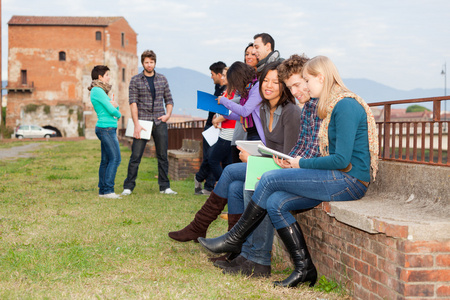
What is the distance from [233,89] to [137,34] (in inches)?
2126

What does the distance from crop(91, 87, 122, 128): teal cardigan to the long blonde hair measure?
13.3 feet

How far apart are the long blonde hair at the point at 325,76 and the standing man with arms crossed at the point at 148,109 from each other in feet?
13.8

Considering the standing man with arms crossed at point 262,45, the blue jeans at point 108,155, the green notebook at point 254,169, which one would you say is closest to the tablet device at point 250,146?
the green notebook at point 254,169

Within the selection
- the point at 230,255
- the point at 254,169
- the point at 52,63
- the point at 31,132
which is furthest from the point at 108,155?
the point at 52,63

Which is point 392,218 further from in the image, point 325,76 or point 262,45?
point 262,45

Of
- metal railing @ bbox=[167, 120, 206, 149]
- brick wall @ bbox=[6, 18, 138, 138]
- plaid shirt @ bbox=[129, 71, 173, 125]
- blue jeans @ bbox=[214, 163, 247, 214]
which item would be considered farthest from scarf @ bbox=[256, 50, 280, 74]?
brick wall @ bbox=[6, 18, 138, 138]

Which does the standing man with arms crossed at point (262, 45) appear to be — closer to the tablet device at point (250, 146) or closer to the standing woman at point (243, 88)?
the standing woman at point (243, 88)

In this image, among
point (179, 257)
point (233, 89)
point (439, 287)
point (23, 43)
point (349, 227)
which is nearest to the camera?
point (439, 287)

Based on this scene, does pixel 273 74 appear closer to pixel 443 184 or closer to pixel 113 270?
pixel 443 184

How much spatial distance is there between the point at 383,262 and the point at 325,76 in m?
1.23

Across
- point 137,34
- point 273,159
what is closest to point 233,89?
point 273,159

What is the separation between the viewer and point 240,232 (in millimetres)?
3332

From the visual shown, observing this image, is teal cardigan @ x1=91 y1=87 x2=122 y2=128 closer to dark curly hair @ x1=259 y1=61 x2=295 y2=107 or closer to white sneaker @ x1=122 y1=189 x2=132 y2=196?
white sneaker @ x1=122 y1=189 x2=132 y2=196

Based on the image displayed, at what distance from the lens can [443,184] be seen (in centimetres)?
297
